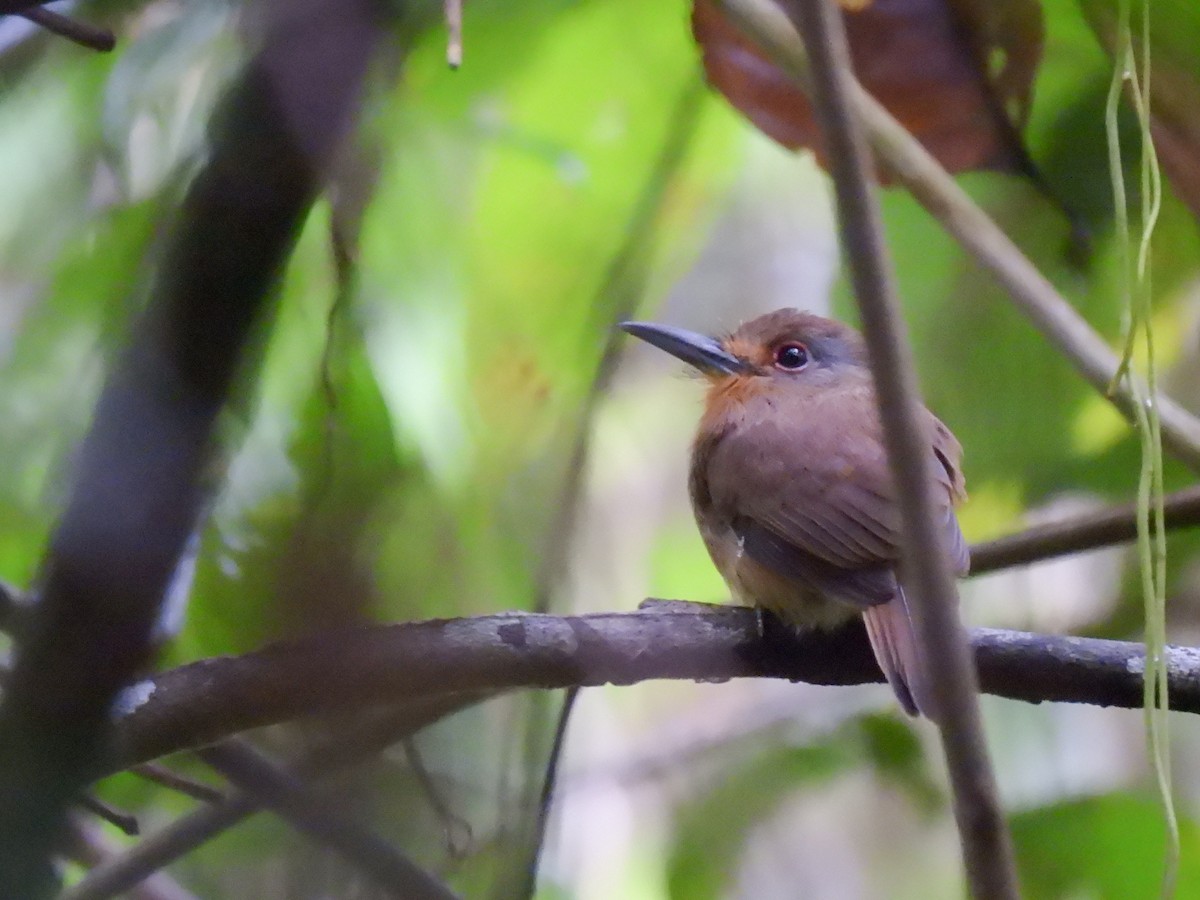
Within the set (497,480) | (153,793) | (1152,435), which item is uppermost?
(1152,435)

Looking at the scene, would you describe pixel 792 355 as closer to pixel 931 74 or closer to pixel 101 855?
pixel 931 74

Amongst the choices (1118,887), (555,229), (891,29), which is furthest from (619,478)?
(1118,887)

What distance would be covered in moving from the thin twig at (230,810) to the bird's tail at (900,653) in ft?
1.44

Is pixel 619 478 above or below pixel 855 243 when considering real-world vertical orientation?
A: below

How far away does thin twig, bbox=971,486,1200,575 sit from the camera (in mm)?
1367

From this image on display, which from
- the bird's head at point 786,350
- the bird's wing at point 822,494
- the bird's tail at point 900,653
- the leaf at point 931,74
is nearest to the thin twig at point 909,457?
the bird's tail at point 900,653

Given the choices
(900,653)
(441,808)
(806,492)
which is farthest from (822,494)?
(441,808)

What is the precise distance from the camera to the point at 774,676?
121cm

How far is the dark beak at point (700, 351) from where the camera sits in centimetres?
191

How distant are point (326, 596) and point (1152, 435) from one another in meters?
0.74

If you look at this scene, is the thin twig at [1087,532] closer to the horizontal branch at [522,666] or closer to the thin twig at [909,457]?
the horizontal branch at [522,666]

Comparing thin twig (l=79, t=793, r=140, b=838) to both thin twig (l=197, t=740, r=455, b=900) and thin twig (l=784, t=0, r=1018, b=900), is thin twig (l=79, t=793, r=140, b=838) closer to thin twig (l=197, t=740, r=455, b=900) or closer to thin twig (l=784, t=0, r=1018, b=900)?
thin twig (l=197, t=740, r=455, b=900)

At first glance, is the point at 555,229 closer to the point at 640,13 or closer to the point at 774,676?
the point at 640,13

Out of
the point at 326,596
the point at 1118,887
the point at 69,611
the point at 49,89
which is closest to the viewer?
the point at 69,611
